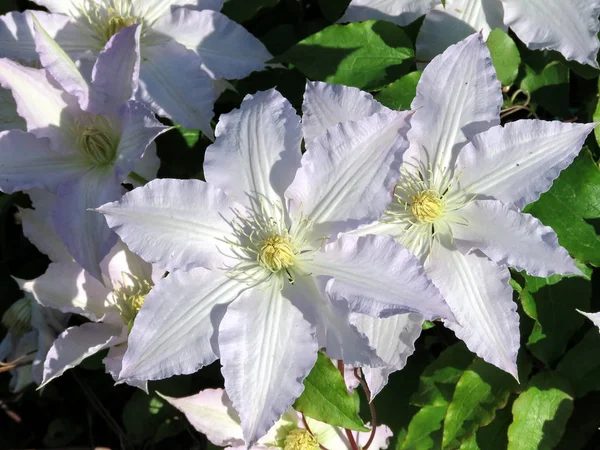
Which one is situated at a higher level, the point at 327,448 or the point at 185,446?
the point at 327,448

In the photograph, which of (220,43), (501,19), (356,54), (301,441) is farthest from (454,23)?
(301,441)

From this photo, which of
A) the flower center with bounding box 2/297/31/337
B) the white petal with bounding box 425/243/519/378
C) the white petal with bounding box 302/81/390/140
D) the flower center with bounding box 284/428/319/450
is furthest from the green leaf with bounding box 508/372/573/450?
the flower center with bounding box 2/297/31/337

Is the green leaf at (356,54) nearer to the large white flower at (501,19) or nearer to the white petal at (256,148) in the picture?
the large white flower at (501,19)

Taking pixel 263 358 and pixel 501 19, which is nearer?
pixel 263 358

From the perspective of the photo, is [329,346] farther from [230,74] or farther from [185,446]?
[185,446]

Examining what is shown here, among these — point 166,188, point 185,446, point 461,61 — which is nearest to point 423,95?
point 461,61

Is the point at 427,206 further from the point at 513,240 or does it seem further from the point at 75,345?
the point at 75,345
